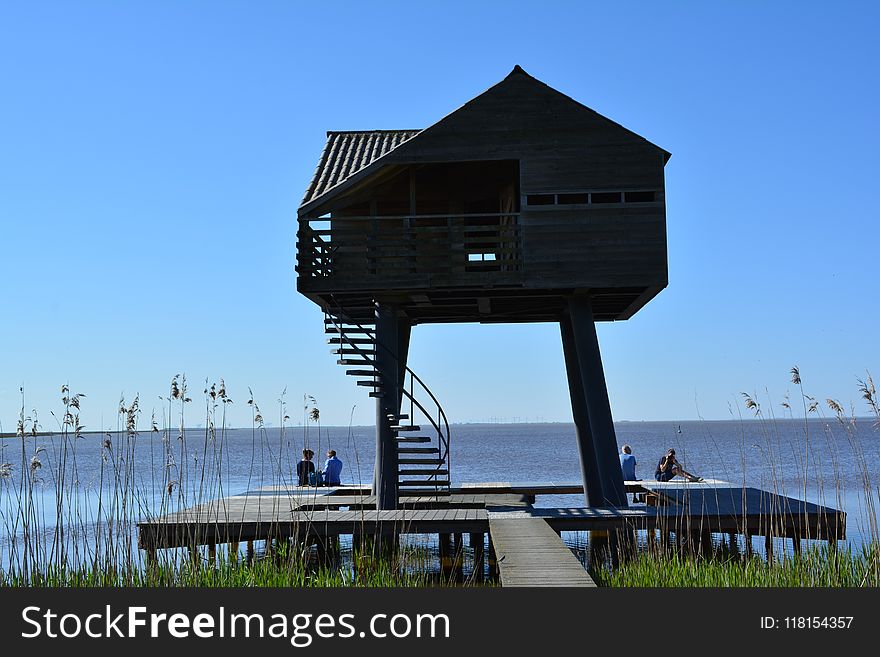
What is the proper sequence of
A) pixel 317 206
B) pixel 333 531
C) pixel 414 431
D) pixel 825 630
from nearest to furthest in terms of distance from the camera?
pixel 825 630 < pixel 333 531 < pixel 317 206 < pixel 414 431

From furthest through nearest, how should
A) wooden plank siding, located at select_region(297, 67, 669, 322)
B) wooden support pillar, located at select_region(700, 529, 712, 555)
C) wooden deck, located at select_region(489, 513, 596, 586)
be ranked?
1. wooden plank siding, located at select_region(297, 67, 669, 322)
2. wooden support pillar, located at select_region(700, 529, 712, 555)
3. wooden deck, located at select_region(489, 513, 596, 586)

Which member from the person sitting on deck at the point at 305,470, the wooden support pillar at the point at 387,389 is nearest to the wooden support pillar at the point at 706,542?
the wooden support pillar at the point at 387,389

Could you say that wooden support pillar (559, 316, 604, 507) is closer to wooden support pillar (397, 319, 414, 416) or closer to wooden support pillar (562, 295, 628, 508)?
wooden support pillar (562, 295, 628, 508)

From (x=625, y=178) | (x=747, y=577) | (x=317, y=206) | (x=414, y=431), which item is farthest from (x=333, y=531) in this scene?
(x=625, y=178)

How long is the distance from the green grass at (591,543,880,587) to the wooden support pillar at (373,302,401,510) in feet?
24.8

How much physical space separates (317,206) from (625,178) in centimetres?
551

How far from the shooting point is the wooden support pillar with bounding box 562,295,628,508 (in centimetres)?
1636

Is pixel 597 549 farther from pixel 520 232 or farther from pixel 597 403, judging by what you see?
pixel 520 232

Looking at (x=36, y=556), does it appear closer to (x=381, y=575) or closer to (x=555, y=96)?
(x=381, y=575)

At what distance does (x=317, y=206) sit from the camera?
16.2 meters

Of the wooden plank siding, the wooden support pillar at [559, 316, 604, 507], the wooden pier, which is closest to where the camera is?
the wooden pier

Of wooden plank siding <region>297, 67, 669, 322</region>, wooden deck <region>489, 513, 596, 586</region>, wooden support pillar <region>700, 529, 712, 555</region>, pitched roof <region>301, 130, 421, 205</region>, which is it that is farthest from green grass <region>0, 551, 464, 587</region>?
pitched roof <region>301, 130, 421, 205</region>

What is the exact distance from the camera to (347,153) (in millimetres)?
18609

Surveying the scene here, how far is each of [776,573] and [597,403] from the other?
320 inches
